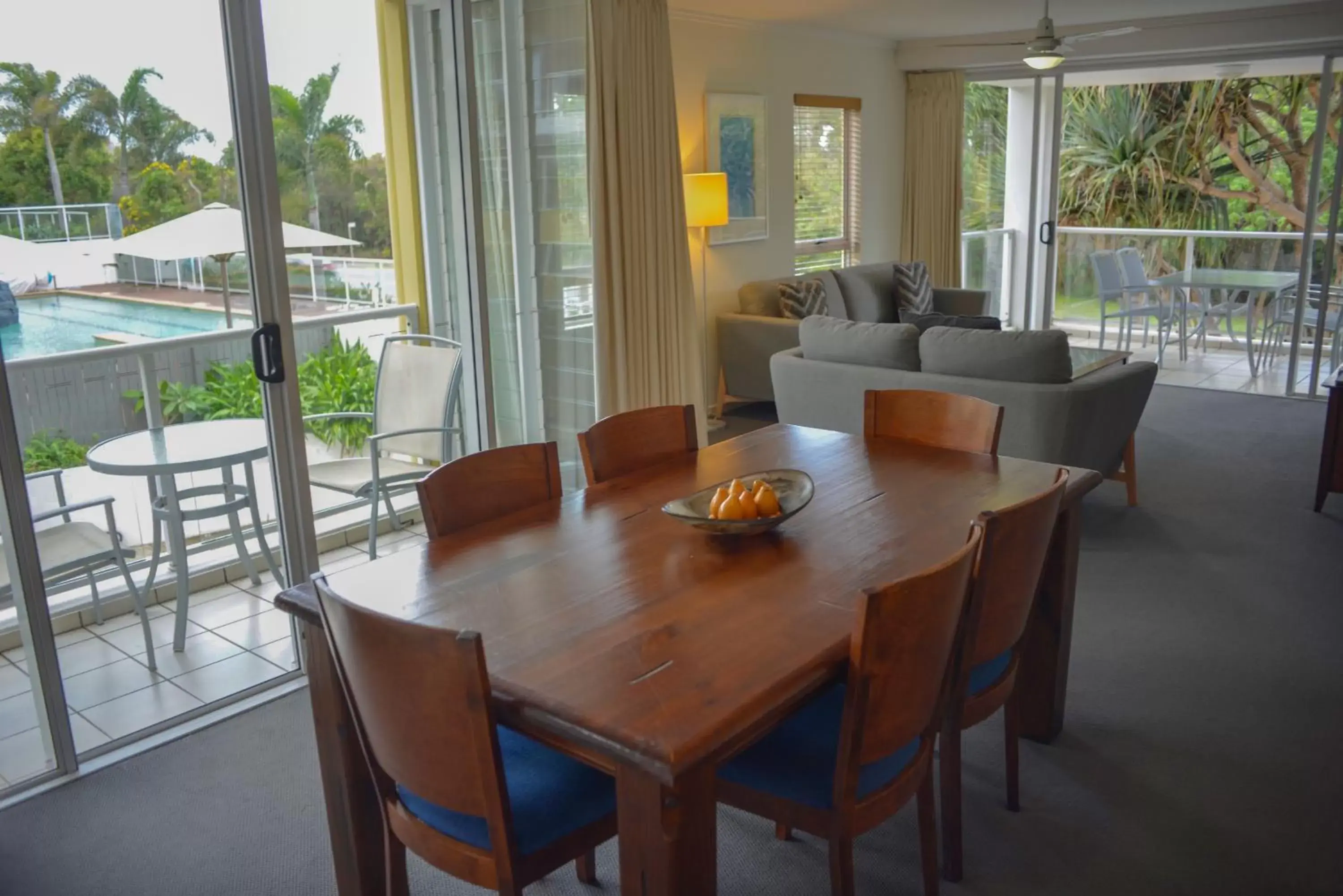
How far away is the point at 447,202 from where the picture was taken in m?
3.97

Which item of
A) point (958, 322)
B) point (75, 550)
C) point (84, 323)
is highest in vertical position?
point (84, 323)

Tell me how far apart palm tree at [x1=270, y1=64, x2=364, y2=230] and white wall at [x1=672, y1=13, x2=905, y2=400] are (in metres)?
2.90

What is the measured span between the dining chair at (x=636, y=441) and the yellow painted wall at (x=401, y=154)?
4.80ft

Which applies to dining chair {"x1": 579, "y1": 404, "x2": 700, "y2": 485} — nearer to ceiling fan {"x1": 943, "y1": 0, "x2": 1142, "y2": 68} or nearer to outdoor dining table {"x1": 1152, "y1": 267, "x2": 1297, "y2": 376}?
ceiling fan {"x1": 943, "y1": 0, "x2": 1142, "y2": 68}

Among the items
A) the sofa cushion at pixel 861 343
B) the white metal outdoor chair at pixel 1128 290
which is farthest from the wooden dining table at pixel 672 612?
the white metal outdoor chair at pixel 1128 290

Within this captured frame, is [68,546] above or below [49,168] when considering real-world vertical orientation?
below

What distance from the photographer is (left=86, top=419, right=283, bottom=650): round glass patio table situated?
3.00 m

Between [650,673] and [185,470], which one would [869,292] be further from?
[650,673]

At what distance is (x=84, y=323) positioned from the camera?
284 centimetres

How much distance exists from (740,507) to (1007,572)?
0.55 m

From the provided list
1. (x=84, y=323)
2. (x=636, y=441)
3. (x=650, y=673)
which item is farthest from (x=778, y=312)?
(x=650, y=673)

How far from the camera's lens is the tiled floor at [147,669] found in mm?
2943

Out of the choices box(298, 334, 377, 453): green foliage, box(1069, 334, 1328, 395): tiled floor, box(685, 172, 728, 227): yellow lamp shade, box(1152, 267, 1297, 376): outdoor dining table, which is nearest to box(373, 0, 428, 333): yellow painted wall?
box(298, 334, 377, 453): green foliage

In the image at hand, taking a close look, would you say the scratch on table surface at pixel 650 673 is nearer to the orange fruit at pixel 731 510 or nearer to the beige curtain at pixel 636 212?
the orange fruit at pixel 731 510
